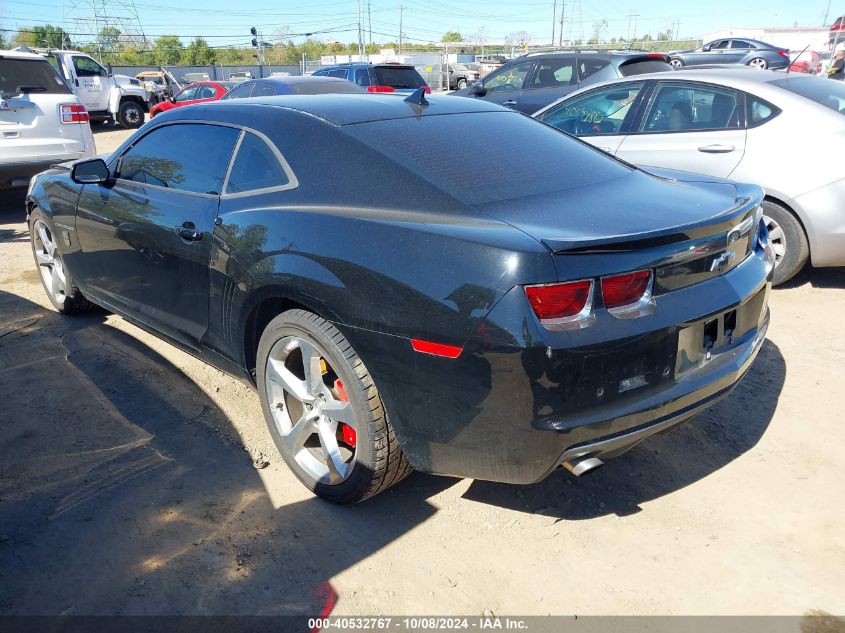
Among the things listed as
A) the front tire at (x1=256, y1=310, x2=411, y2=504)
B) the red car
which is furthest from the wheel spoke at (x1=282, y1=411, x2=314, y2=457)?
the red car

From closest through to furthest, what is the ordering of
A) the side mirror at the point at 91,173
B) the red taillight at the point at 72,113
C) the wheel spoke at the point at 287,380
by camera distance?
the wheel spoke at the point at 287,380 → the side mirror at the point at 91,173 → the red taillight at the point at 72,113

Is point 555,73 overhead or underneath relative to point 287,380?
overhead

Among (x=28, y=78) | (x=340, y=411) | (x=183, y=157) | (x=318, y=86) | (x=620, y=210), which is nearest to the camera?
(x=620, y=210)

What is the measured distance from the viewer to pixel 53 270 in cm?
488

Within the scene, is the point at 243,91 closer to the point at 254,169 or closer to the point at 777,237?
the point at 777,237

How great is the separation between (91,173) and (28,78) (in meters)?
5.28

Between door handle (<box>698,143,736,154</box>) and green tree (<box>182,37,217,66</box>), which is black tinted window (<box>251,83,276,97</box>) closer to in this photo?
door handle (<box>698,143,736,154</box>)

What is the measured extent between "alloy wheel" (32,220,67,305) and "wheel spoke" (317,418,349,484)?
2.86m

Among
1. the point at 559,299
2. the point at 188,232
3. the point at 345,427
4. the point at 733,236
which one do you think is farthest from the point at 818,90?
the point at 188,232

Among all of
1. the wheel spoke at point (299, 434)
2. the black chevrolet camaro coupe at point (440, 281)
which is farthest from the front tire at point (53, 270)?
the wheel spoke at point (299, 434)

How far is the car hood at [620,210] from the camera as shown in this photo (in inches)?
87.2

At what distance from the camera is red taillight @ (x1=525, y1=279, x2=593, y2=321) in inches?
82.5

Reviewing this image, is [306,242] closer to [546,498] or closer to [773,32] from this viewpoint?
[546,498]

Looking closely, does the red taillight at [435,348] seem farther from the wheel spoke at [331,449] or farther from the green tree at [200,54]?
the green tree at [200,54]
